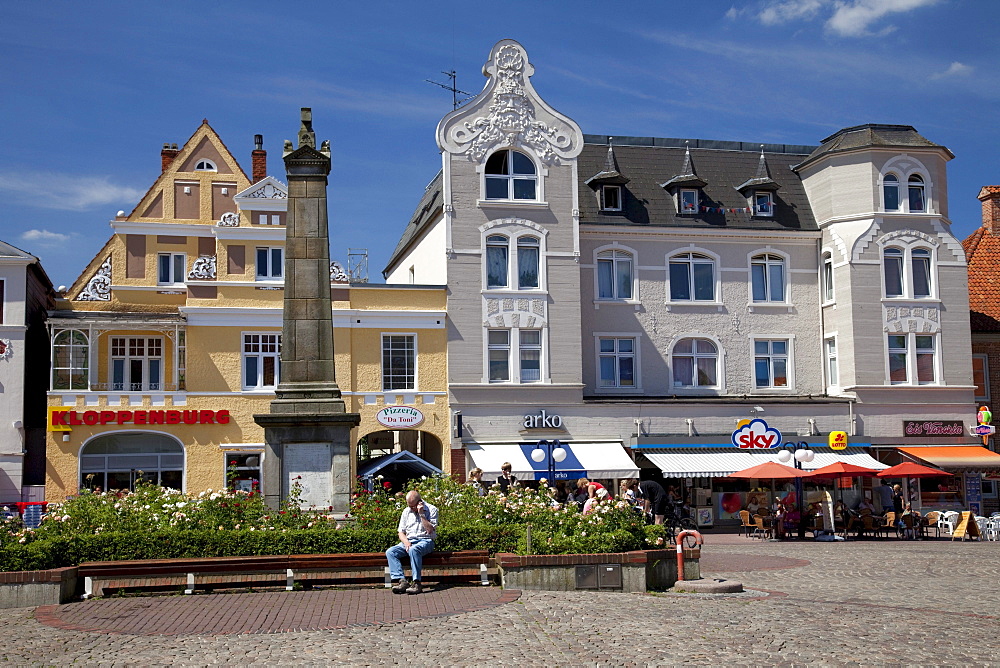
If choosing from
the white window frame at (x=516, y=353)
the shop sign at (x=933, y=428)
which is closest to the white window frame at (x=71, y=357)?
the white window frame at (x=516, y=353)

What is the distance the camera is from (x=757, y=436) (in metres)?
30.7

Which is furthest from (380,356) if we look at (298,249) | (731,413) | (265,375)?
(298,249)

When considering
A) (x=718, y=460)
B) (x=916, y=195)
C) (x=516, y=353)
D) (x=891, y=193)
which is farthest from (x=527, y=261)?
(x=916, y=195)

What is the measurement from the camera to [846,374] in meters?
37.9

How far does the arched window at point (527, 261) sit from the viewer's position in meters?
36.5

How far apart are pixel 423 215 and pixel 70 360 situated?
14634 millimetres

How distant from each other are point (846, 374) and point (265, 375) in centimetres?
1919

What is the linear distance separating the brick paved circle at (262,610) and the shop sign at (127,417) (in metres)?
19.6

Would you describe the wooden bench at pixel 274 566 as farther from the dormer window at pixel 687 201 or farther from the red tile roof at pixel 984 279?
the red tile roof at pixel 984 279

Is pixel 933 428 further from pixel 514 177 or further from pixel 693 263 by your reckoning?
pixel 514 177

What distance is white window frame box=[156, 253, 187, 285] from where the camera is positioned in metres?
38.7

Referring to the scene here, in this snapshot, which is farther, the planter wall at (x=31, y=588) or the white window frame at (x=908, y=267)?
the white window frame at (x=908, y=267)

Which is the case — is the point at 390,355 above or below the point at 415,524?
above

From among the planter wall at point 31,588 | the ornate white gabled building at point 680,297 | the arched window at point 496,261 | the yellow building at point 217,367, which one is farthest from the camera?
the arched window at point 496,261
